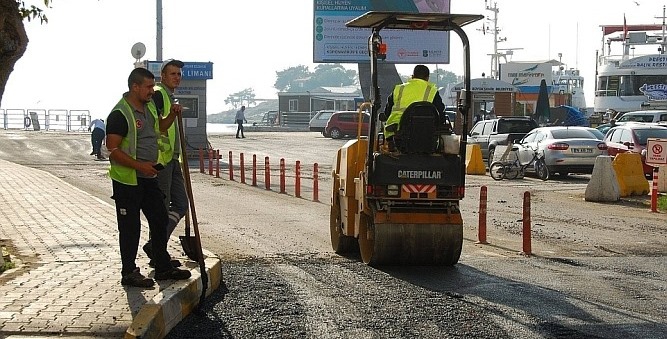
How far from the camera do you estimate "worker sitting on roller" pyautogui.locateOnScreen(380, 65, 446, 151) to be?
1086cm

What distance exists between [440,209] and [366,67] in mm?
44261

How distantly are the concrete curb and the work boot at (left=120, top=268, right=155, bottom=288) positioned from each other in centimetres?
18

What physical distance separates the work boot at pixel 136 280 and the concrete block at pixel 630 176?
15034 millimetres

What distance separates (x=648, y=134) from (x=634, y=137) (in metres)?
0.34

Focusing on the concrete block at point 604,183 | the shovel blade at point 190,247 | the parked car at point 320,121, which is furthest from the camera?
the parked car at point 320,121

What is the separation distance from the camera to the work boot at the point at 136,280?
330 inches

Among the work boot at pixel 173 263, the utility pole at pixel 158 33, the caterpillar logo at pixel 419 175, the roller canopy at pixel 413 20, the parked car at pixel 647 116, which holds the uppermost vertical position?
the utility pole at pixel 158 33

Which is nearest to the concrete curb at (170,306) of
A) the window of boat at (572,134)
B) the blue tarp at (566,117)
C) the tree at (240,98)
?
the window of boat at (572,134)

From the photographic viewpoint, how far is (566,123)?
51.2 metres

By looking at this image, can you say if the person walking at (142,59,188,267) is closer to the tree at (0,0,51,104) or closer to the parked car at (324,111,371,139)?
the tree at (0,0,51,104)

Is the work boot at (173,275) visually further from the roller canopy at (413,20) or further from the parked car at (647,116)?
the parked car at (647,116)

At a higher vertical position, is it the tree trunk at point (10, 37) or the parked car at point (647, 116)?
the tree trunk at point (10, 37)

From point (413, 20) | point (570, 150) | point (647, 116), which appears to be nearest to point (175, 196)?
point (413, 20)

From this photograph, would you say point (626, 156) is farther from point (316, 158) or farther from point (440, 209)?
point (316, 158)
